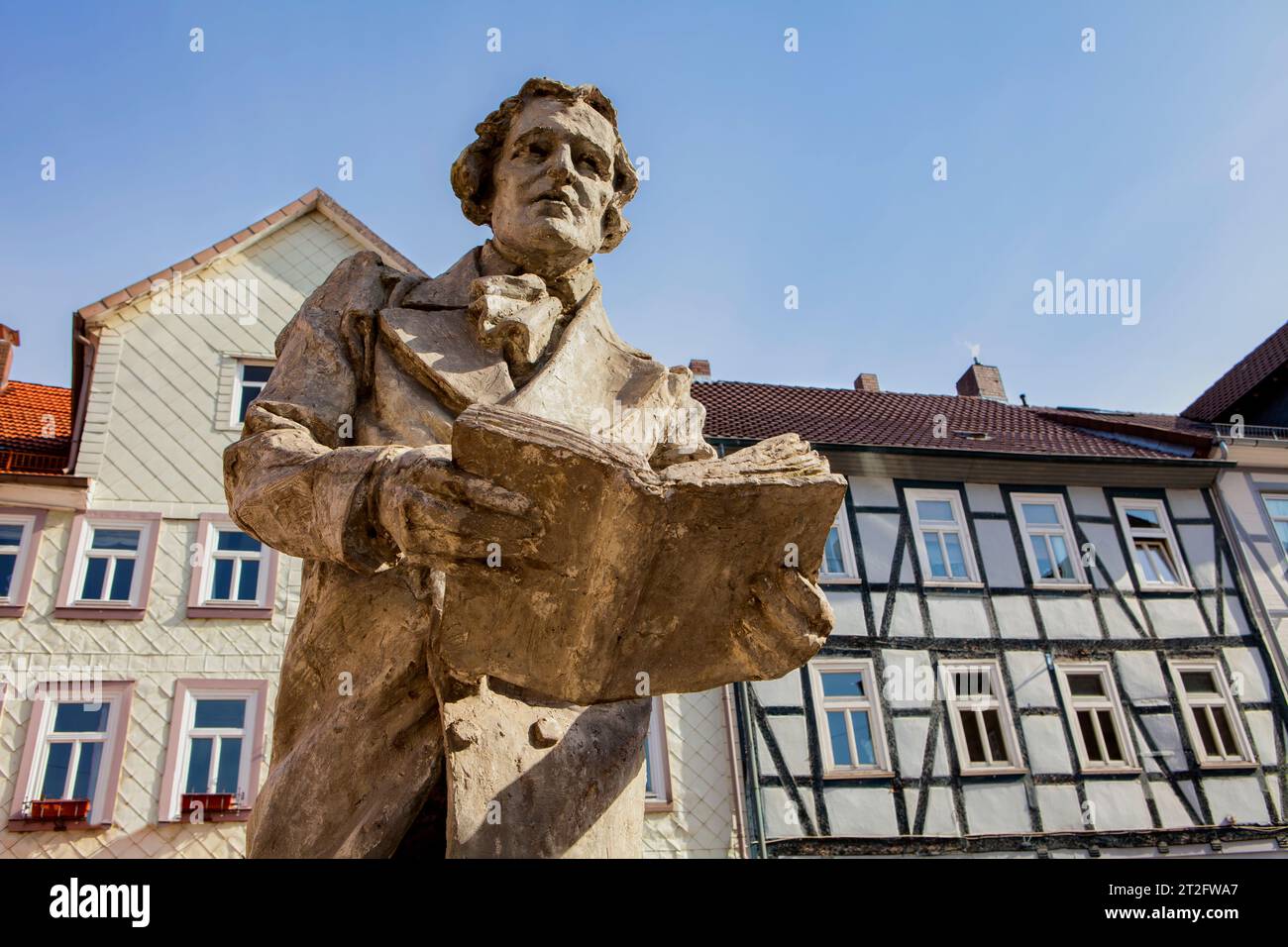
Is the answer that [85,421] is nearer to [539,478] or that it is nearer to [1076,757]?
[1076,757]

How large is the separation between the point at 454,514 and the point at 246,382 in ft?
Answer: 51.3

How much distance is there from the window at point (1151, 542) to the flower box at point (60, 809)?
15105mm

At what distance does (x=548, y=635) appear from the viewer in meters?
2.04

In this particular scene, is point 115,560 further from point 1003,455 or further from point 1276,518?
point 1276,518

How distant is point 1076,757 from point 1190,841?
1.77 m

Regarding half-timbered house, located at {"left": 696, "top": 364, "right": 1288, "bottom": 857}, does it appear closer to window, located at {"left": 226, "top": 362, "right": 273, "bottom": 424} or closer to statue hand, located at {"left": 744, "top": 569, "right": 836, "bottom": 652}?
window, located at {"left": 226, "top": 362, "right": 273, "bottom": 424}

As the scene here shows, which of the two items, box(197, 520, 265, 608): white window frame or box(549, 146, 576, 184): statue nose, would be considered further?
box(197, 520, 265, 608): white window frame

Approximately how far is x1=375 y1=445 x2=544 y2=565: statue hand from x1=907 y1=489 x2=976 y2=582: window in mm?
15364

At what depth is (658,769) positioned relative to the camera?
47.8 feet

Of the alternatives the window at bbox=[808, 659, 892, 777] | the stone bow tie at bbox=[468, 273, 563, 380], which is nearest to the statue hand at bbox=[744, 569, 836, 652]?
the stone bow tie at bbox=[468, 273, 563, 380]

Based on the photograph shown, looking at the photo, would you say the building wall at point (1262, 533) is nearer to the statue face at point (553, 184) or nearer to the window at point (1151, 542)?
the window at point (1151, 542)

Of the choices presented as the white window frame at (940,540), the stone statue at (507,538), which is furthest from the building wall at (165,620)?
the stone statue at (507,538)

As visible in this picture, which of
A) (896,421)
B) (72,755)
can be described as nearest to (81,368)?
(72,755)

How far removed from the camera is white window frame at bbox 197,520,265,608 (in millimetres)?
14539
